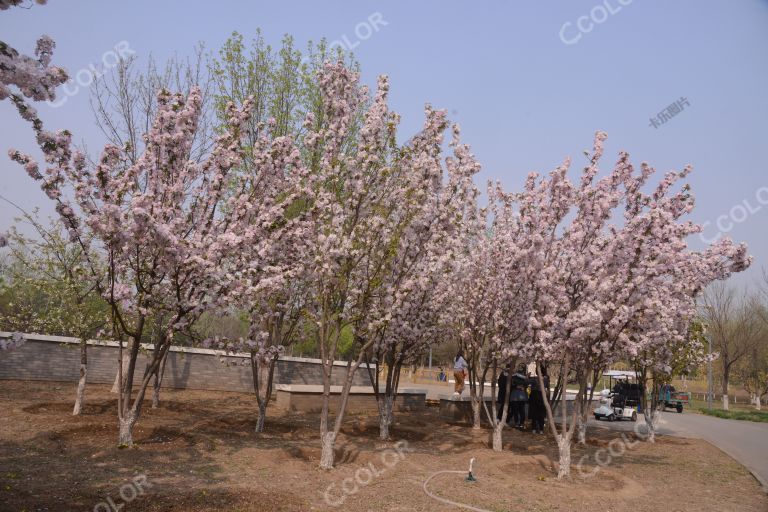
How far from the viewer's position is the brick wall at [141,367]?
17359mm

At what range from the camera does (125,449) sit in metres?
9.85

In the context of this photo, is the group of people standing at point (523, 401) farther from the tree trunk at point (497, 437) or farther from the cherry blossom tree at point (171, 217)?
the cherry blossom tree at point (171, 217)

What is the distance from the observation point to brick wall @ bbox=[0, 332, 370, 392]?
17359 mm

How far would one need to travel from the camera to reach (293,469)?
9.56 meters

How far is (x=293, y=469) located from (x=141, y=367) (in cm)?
1246

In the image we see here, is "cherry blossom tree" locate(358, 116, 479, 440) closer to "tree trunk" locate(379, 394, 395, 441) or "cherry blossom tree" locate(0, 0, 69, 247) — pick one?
"tree trunk" locate(379, 394, 395, 441)

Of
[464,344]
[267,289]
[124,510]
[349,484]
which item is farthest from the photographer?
[464,344]

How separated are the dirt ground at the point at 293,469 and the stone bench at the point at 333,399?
2.29m

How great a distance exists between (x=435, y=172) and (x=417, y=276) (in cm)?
208

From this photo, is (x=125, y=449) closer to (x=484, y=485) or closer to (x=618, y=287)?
(x=484, y=485)

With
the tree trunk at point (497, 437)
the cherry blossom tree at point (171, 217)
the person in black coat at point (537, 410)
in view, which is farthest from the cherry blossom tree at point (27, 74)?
the person in black coat at point (537, 410)

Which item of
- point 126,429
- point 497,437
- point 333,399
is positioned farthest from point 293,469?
point 333,399

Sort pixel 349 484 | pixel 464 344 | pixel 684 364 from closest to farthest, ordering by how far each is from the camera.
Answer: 1. pixel 349 484
2. pixel 464 344
3. pixel 684 364

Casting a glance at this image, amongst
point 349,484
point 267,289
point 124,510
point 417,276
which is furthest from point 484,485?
point 124,510
